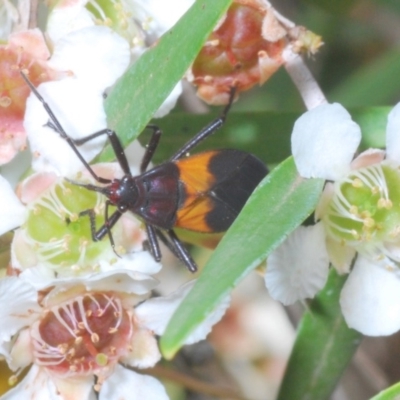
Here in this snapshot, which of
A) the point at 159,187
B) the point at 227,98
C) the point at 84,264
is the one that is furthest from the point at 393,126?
the point at 84,264

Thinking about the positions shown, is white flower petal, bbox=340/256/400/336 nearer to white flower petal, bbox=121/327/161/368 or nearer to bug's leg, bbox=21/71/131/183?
white flower petal, bbox=121/327/161/368

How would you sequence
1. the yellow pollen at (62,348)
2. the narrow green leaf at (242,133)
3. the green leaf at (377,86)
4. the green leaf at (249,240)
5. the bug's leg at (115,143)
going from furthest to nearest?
the green leaf at (377,86) < the narrow green leaf at (242,133) < the yellow pollen at (62,348) < the bug's leg at (115,143) < the green leaf at (249,240)

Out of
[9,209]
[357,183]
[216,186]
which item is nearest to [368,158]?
[357,183]

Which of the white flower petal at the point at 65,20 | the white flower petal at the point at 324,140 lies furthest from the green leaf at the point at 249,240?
the white flower petal at the point at 65,20

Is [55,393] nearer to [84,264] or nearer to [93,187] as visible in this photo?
[84,264]

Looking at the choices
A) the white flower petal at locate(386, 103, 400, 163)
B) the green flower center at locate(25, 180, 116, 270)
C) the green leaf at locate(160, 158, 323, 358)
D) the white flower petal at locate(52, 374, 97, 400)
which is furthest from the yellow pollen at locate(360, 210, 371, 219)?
the white flower petal at locate(52, 374, 97, 400)

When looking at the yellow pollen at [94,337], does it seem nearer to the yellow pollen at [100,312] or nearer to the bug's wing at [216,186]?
the yellow pollen at [100,312]
